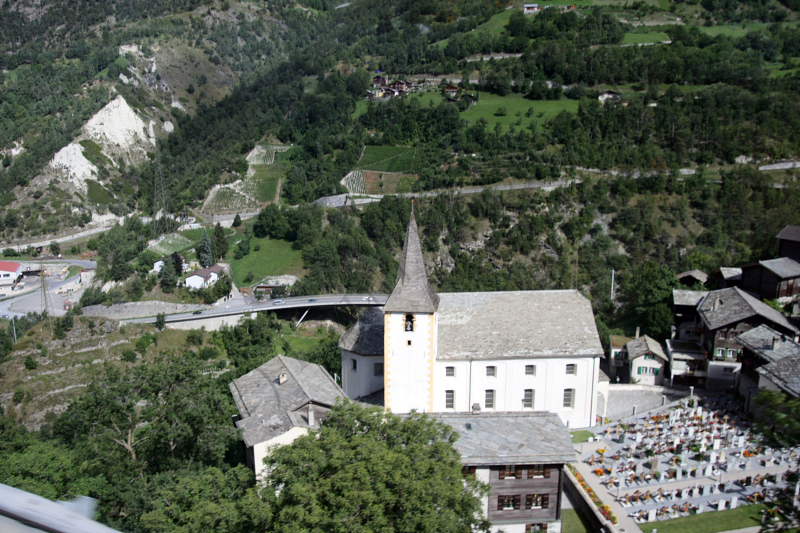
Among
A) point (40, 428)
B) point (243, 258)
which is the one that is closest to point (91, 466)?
point (40, 428)

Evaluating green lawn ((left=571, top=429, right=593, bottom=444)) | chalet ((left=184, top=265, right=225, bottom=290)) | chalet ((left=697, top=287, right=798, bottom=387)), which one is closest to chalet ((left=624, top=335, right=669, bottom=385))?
chalet ((left=697, top=287, right=798, bottom=387))

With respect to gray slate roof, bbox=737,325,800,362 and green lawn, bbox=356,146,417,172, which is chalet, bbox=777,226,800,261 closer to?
gray slate roof, bbox=737,325,800,362

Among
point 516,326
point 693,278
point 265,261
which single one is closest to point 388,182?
point 265,261

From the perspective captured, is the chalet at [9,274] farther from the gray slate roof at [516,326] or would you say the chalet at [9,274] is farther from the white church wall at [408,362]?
the white church wall at [408,362]

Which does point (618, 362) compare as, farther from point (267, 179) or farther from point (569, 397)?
point (267, 179)

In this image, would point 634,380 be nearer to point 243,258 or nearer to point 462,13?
point 243,258

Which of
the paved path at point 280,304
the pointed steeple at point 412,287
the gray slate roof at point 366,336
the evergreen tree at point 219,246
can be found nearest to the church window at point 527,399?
the pointed steeple at point 412,287

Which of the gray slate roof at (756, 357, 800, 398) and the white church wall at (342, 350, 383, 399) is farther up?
the gray slate roof at (756, 357, 800, 398)
